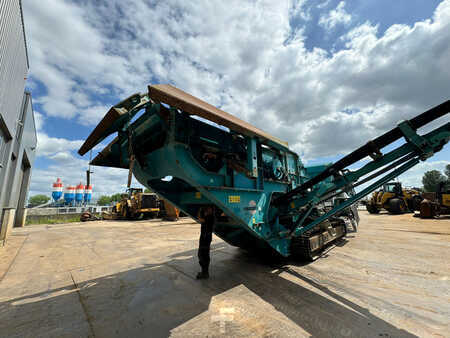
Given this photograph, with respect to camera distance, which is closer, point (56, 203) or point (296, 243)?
point (296, 243)

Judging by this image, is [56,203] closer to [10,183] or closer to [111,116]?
[10,183]

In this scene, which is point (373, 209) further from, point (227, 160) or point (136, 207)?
point (136, 207)

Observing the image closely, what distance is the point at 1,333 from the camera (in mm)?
2268

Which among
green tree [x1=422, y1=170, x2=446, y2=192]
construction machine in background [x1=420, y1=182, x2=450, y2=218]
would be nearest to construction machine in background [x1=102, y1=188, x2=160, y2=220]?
construction machine in background [x1=420, y1=182, x2=450, y2=218]

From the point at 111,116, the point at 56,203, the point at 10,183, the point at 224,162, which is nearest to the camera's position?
the point at 111,116

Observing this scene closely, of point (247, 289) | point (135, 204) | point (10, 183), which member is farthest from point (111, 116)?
point (135, 204)

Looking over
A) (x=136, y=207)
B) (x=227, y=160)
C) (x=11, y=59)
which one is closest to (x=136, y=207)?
(x=136, y=207)

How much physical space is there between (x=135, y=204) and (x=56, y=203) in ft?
87.1

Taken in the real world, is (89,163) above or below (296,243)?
above

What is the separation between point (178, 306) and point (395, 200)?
18787mm

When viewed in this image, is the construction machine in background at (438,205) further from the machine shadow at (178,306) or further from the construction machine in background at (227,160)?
the machine shadow at (178,306)

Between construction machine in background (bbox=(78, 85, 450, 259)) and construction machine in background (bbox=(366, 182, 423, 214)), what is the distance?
1538 centimetres

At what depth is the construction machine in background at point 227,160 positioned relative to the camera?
2803 millimetres

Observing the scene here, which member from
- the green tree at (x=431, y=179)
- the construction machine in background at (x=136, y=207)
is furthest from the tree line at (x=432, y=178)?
the construction machine in background at (x=136, y=207)
